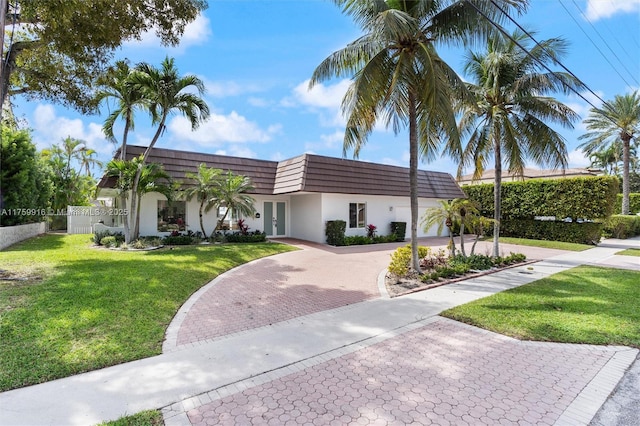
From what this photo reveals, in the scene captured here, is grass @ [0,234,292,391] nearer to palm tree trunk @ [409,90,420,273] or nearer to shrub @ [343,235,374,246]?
palm tree trunk @ [409,90,420,273]

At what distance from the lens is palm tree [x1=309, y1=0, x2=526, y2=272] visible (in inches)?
315

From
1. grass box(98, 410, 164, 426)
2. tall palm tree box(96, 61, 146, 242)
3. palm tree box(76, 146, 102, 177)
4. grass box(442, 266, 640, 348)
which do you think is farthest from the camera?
palm tree box(76, 146, 102, 177)

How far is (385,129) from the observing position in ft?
32.7

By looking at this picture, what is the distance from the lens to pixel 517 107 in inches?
458

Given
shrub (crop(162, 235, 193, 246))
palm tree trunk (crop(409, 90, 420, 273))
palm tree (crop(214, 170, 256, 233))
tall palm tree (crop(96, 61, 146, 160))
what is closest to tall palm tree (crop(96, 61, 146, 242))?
tall palm tree (crop(96, 61, 146, 160))

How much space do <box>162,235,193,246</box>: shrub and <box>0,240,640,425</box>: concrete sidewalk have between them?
1046 centimetres

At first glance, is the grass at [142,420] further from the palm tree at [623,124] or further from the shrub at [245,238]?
the palm tree at [623,124]

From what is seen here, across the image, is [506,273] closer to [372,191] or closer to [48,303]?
[372,191]

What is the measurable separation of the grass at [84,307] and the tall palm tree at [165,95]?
4913mm

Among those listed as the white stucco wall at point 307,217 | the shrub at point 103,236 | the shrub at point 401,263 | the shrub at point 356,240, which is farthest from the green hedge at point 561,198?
the shrub at point 103,236

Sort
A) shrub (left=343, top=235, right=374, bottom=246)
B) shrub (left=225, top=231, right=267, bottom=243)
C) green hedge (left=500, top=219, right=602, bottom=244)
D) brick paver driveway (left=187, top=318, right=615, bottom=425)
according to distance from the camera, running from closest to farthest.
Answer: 1. brick paver driveway (left=187, top=318, right=615, bottom=425)
2. shrub (left=225, top=231, right=267, bottom=243)
3. shrub (left=343, top=235, right=374, bottom=246)
4. green hedge (left=500, top=219, right=602, bottom=244)

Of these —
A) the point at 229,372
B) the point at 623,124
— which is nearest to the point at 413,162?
the point at 229,372

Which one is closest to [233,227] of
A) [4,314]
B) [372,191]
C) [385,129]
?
[372,191]

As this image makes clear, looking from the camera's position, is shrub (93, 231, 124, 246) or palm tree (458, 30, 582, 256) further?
shrub (93, 231, 124, 246)
